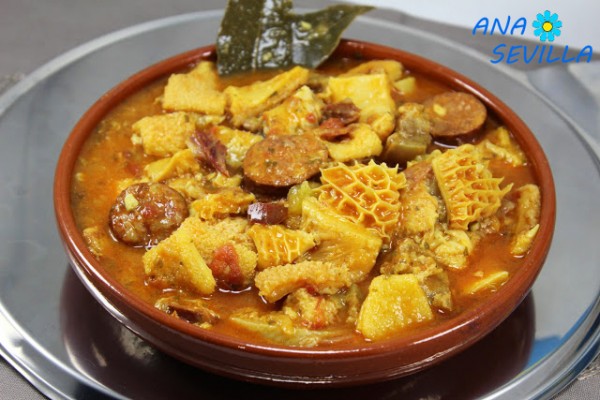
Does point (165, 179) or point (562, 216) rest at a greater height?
point (165, 179)

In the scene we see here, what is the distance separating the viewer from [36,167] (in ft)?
12.1

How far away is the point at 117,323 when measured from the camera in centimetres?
292

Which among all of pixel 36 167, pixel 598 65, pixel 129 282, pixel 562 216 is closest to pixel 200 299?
pixel 129 282

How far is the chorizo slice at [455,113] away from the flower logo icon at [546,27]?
1243 mm

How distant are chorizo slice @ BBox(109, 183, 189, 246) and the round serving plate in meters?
0.37

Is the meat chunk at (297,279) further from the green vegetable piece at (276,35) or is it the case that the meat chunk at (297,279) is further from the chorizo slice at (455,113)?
the green vegetable piece at (276,35)

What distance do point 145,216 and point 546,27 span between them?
2.82 metres

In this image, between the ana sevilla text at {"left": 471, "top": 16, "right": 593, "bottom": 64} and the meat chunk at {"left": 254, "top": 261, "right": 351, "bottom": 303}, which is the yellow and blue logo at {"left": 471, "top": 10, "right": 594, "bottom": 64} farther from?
the meat chunk at {"left": 254, "top": 261, "right": 351, "bottom": 303}

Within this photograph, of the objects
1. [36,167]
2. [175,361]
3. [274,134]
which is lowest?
[175,361]

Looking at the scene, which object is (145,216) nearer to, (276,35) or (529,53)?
(276,35)

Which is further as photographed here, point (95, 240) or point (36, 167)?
point (36, 167)

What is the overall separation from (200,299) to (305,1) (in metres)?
3.31

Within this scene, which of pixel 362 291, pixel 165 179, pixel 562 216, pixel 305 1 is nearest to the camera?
pixel 362 291

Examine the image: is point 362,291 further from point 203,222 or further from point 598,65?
point 598,65
